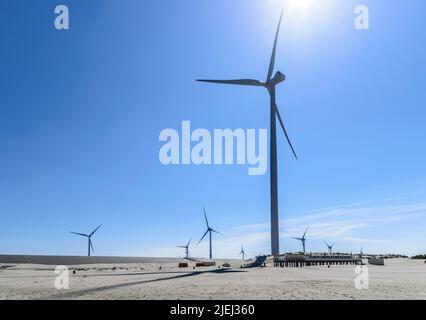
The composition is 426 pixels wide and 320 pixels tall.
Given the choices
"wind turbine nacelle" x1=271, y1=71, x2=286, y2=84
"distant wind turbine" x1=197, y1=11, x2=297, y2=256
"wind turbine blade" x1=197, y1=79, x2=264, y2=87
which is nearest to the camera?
"distant wind turbine" x1=197, y1=11, x2=297, y2=256

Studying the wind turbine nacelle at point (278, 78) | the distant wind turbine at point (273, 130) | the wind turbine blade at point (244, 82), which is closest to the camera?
the distant wind turbine at point (273, 130)

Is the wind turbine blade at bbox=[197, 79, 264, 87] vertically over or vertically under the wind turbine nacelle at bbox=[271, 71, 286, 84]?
under

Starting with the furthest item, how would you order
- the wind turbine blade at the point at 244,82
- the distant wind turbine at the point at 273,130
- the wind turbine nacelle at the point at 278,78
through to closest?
the wind turbine nacelle at the point at 278,78
the wind turbine blade at the point at 244,82
the distant wind turbine at the point at 273,130

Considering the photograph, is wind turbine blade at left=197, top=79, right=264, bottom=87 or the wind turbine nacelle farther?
the wind turbine nacelle

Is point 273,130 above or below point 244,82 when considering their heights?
below

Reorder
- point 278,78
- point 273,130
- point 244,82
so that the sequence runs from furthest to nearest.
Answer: point 278,78 < point 244,82 < point 273,130

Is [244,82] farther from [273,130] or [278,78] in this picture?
[273,130]

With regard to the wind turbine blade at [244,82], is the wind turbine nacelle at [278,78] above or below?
above

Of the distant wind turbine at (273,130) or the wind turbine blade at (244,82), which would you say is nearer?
the distant wind turbine at (273,130)

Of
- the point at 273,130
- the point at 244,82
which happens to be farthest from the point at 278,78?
the point at 273,130
